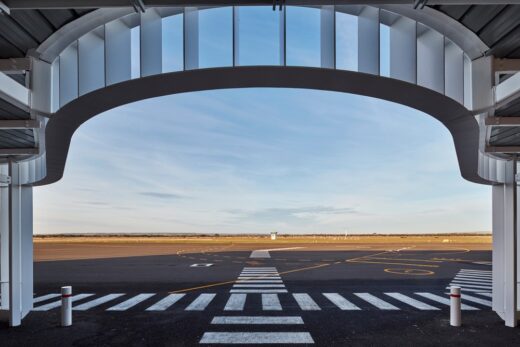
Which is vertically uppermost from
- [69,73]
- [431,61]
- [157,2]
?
[431,61]

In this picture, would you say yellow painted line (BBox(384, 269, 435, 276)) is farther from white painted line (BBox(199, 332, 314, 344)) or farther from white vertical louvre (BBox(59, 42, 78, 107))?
white vertical louvre (BBox(59, 42, 78, 107))

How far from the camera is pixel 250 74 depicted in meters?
9.23

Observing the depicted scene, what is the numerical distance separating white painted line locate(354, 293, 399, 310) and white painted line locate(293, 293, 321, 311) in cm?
185

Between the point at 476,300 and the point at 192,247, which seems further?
the point at 192,247

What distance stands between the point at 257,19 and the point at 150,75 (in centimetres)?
275

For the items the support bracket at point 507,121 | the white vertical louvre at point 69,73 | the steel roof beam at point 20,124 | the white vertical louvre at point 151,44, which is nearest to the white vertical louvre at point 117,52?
the white vertical louvre at point 151,44

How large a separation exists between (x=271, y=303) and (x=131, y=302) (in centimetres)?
455

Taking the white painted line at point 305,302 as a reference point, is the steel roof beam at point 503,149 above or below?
above

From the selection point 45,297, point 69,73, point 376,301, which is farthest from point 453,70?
point 45,297

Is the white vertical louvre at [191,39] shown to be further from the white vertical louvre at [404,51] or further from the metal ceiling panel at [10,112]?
the white vertical louvre at [404,51]

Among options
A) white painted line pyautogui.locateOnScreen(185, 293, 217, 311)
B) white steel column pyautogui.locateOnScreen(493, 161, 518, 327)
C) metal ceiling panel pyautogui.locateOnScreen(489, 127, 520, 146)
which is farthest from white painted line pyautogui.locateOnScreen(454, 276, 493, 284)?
white painted line pyautogui.locateOnScreen(185, 293, 217, 311)

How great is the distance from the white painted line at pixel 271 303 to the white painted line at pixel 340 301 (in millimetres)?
1803

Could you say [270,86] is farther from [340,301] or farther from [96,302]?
[96,302]

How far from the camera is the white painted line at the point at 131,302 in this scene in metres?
11.8
